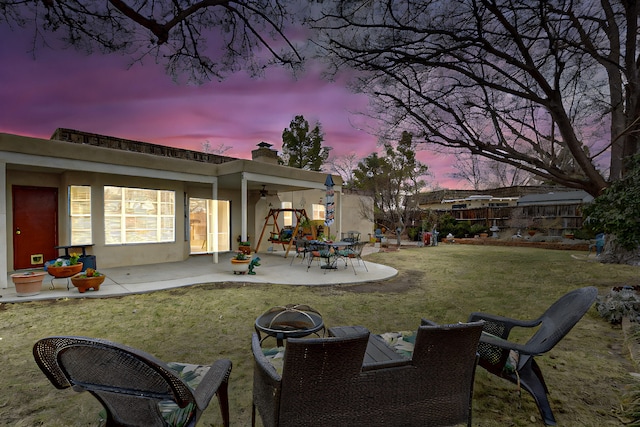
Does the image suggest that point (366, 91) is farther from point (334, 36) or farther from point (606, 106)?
point (606, 106)

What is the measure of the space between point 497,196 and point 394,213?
11.7 m

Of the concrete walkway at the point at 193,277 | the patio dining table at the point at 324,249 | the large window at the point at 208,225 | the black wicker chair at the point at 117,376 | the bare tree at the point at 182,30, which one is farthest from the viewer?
the large window at the point at 208,225

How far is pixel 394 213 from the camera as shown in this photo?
673 inches

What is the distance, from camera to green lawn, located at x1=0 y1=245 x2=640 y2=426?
2453mm

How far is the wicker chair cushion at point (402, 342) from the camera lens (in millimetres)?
2656

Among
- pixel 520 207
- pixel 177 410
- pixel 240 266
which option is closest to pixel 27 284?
pixel 240 266

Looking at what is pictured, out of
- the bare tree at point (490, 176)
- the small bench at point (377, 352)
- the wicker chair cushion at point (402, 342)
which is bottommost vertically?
the wicker chair cushion at point (402, 342)

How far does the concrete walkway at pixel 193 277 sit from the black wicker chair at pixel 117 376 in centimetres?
500

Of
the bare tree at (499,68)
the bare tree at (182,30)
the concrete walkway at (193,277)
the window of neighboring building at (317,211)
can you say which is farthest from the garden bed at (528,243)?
the bare tree at (182,30)

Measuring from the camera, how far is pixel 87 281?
18.7 ft

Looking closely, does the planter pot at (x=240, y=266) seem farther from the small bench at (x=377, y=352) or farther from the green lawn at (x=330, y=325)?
the small bench at (x=377, y=352)

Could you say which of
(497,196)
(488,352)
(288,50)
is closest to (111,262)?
(288,50)

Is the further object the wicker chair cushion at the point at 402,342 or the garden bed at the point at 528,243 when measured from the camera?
the garden bed at the point at 528,243

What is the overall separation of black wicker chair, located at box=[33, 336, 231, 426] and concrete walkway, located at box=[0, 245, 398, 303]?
4996 mm
